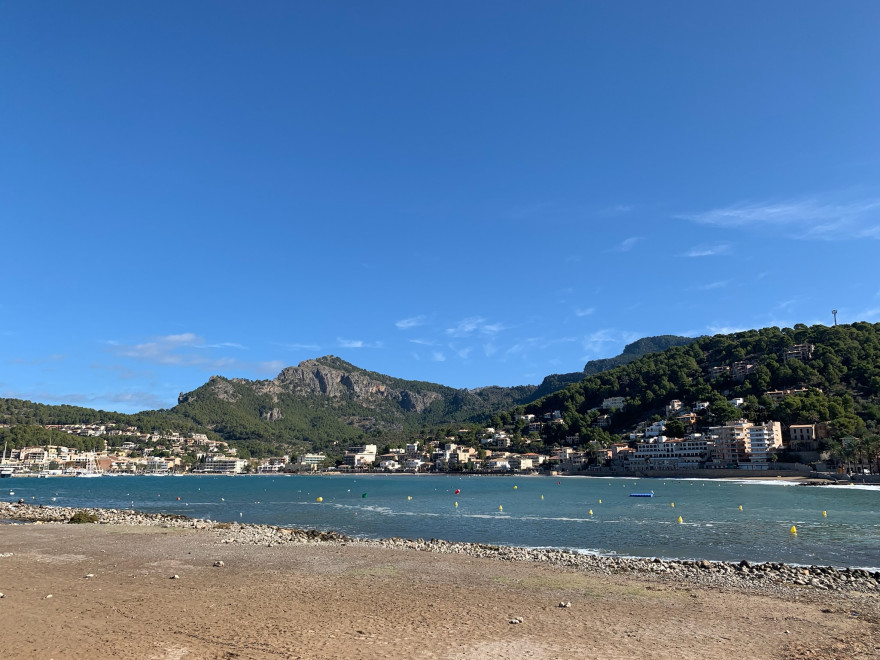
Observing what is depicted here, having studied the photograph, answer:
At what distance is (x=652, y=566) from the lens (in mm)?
24938

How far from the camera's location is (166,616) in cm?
1548

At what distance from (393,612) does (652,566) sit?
13304mm

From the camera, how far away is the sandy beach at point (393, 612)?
13047 millimetres

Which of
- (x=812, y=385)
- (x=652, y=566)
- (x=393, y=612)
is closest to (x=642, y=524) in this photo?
(x=652, y=566)

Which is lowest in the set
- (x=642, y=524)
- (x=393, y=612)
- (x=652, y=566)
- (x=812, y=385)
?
(x=642, y=524)

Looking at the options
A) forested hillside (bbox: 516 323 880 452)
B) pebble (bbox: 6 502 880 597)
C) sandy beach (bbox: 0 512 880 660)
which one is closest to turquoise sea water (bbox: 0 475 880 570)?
pebble (bbox: 6 502 880 597)

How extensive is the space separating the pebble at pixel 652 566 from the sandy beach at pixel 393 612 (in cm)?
89

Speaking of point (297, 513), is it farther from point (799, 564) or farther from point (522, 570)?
point (799, 564)

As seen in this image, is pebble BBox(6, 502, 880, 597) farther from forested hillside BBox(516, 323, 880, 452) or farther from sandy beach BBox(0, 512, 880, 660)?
forested hillside BBox(516, 323, 880, 452)

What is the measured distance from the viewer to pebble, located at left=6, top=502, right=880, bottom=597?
832 inches

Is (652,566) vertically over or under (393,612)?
under

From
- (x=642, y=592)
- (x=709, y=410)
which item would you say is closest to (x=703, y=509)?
(x=642, y=592)

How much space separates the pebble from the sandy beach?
2.91ft

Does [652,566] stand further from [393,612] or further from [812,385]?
[812,385]
